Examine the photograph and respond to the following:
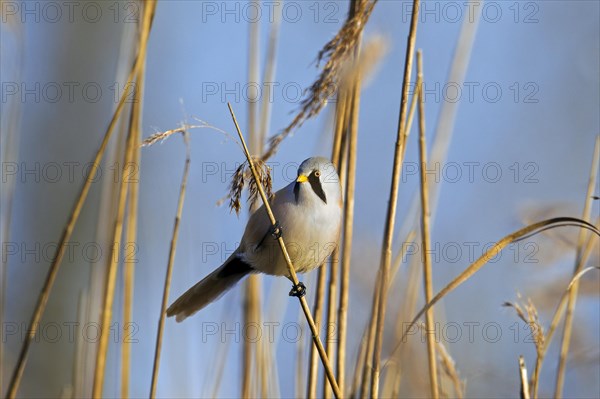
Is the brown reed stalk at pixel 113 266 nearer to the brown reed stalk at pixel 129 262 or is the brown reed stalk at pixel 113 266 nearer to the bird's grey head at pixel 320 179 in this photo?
the brown reed stalk at pixel 129 262

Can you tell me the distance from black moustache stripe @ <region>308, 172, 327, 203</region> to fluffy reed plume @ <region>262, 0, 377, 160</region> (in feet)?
0.77

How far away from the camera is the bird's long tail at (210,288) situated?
9.18ft

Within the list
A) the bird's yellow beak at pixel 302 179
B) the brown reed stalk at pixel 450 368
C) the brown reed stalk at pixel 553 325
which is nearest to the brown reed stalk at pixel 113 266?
the bird's yellow beak at pixel 302 179

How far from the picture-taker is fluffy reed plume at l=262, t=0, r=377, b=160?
228 centimetres

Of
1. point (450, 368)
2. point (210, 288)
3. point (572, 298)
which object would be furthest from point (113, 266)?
point (572, 298)

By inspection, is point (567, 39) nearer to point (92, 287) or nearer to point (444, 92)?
point (444, 92)

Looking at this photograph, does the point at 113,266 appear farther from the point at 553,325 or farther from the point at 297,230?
the point at 553,325

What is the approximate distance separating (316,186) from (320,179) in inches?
1.6

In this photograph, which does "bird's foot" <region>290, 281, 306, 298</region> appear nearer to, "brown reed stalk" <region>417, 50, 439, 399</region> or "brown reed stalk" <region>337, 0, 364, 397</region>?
"brown reed stalk" <region>337, 0, 364, 397</region>

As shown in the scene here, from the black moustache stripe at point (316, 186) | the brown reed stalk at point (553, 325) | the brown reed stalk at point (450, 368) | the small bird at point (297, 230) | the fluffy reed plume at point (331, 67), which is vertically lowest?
the brown reed stalk at point (450, 368)

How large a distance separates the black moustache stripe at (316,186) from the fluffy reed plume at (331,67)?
9.3 inches

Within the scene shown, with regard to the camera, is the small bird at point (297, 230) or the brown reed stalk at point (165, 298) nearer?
the brown reed stalk at point (165, 298)

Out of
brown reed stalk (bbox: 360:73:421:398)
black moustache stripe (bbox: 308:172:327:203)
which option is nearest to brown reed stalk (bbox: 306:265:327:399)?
brown reed stalk (bbox: 360:73:421:398)

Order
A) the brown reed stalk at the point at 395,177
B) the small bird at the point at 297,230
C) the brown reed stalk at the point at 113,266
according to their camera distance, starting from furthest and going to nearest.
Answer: the small bird at the point at 297,230
the brown reed stalk at the point at 113,266
the brown reed stalk at the point at 395,177
